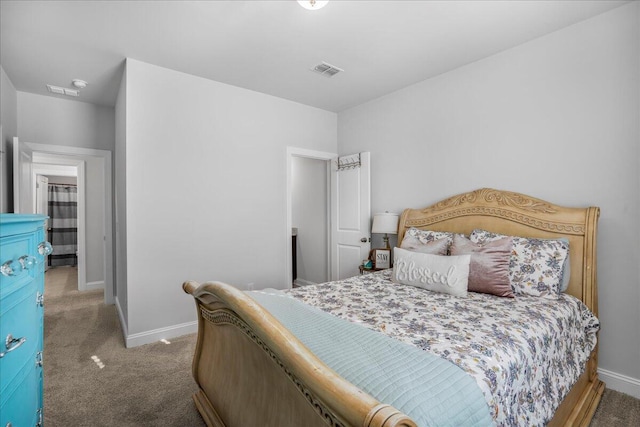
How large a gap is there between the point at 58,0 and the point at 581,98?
3.78 meters

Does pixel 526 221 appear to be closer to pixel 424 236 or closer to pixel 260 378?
pixel 424 236

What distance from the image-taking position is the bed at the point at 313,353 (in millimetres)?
751

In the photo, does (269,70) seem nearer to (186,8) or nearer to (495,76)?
(186,8)

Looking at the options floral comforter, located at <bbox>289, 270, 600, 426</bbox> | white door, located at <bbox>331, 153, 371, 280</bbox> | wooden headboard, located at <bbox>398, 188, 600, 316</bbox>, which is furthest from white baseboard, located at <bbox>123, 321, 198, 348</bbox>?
wooden headboard, located at <bbox>398, 188, 600, 316</bbox>

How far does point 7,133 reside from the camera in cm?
315

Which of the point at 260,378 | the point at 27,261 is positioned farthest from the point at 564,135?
the point at 27,261

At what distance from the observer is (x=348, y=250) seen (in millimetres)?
4098

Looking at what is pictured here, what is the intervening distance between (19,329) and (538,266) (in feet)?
9.11

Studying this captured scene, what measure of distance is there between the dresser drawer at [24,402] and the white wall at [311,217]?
144 inches

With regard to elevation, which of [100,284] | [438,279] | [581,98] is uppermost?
[581,98]

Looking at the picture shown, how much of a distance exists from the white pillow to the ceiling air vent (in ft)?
6.34

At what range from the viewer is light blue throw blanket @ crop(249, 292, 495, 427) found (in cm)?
93

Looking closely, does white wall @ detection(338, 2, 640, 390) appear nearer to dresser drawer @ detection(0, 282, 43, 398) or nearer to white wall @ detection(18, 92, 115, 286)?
dresser drawer @ detection(0, 282, 43, 398)

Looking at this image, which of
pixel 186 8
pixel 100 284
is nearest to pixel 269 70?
pixel 186 8
